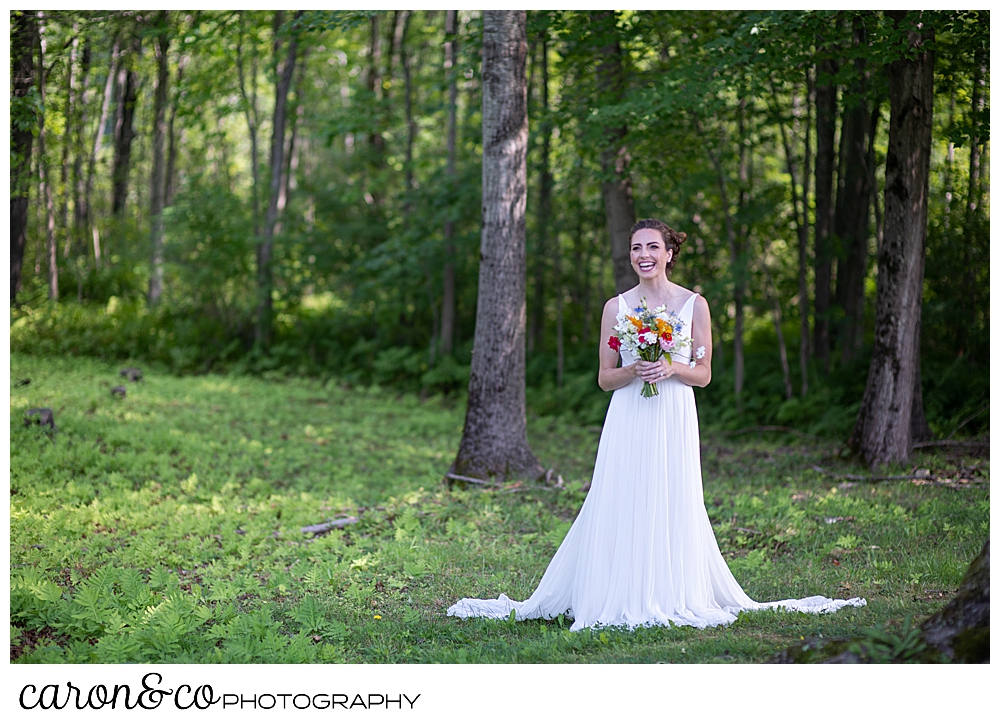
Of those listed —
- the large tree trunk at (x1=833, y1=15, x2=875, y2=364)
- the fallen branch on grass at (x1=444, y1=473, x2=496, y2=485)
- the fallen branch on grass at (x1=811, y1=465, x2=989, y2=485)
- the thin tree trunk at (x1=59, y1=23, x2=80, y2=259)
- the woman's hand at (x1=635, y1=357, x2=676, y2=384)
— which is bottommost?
the fallen branch on grass at (x1=444, y1=473, x2=496, y2=485)

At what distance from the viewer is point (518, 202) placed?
7.45 meters

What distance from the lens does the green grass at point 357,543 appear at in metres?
4.01

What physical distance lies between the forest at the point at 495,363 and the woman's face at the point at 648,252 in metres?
1.85

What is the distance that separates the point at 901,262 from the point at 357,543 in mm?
5698

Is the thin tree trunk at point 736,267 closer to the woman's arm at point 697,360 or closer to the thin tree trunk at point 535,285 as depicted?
the thin tree trunk at point 535,285

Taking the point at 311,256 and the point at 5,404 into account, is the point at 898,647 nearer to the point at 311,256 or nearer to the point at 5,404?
the point at 5,404

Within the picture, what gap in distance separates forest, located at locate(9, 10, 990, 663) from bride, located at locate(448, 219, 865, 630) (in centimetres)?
26

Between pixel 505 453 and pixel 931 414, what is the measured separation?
515cm

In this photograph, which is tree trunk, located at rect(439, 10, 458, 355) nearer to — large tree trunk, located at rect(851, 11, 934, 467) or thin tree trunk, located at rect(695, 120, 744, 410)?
thin tree trunk, located at rect(695, 120, 744, 410)

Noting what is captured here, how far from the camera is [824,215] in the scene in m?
10.7

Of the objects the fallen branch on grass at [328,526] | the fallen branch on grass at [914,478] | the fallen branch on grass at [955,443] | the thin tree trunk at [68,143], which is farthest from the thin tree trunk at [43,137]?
the fallen branch on grass at [955,443]

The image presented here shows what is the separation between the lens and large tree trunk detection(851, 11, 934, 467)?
7.54 meters

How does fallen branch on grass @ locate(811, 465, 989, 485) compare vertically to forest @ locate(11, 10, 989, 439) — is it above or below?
below

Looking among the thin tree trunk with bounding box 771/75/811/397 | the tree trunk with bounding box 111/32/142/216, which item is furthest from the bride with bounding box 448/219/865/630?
the tree trunk with bounding box 111/32/142/216
